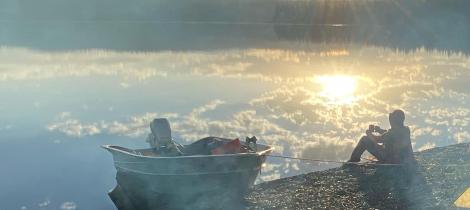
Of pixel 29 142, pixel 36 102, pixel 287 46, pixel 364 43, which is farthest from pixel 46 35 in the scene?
pixel 29 142

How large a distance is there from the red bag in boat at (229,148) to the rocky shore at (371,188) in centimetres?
104

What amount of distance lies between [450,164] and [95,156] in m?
10.9

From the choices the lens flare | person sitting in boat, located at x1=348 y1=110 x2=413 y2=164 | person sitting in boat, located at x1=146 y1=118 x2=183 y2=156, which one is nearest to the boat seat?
person sitting in boat, located at x1=146 y1=118 x2=183 y2=156

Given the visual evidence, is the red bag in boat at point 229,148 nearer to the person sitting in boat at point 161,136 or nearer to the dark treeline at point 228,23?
the person sitting in boat at point 161,136

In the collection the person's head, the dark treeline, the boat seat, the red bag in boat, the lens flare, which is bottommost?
the red bag in boat

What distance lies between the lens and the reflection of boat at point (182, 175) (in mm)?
13867

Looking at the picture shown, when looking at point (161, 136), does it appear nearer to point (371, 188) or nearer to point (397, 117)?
point (371, 188)

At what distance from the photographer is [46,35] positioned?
82.0 m

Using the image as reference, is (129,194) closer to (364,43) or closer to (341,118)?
(341,118)

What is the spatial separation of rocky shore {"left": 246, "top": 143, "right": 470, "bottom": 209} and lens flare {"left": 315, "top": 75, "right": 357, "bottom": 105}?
13912 mm

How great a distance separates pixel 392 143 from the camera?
46.6 feet

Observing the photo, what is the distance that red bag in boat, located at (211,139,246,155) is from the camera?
14.6 meters

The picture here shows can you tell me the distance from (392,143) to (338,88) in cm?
2003

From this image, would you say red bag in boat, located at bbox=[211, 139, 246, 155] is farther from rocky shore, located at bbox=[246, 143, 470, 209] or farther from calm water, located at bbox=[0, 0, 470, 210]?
calm water, located at bbox=[0, 0, 470, 210]
